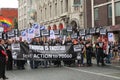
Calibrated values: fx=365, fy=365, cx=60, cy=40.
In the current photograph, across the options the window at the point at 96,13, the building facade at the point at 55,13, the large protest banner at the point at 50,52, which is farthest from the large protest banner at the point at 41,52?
the building facade at the point at 55,13

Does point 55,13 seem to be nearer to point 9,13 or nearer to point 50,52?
point 50,52

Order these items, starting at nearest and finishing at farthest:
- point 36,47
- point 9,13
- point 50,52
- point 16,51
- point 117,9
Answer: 1. point 16,51
2. point 36,47
3. point 50,52
4. point 117,9
5. point 9,13

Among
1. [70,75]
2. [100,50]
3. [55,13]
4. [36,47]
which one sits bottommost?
[70,75]

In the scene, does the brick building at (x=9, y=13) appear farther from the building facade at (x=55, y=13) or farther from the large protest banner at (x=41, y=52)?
the large protest banner at (x=41, y=52)

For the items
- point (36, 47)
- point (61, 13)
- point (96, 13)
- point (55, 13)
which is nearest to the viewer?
point (36, 47)

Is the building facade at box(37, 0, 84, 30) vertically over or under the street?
over

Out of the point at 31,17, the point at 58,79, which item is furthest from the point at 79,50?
the point at 31,17

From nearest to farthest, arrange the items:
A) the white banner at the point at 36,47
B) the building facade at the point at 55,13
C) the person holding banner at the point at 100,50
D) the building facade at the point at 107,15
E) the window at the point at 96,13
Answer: the white banner at the point at 36,47, the person holding banner at the point at 100,50, the building facade at the point at 107,15, the window at the point at 96,13, the building facade at the point at 55,13

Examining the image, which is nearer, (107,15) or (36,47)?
(36,47)

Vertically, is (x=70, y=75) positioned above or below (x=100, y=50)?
below

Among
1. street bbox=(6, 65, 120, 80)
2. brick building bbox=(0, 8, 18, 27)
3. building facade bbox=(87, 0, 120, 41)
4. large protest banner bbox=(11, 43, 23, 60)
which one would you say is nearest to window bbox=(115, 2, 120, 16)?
building facade bbox=(87, 0, 120, 41)

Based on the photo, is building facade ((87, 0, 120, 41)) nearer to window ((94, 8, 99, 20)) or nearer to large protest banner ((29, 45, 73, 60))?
window ((94, 8, 99, 20))

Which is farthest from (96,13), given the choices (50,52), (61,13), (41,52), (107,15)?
(41,52)

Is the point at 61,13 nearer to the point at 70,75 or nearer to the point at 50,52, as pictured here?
the point at 50,52
